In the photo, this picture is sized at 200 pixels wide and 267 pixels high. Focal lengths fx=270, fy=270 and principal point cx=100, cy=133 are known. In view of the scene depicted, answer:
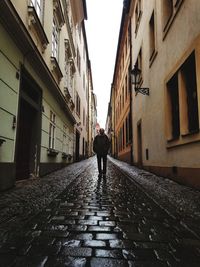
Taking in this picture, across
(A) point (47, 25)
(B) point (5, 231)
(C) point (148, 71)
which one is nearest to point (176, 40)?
(C) point (148, 71)

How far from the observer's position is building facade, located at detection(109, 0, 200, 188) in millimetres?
6078

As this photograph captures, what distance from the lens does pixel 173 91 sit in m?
8.16

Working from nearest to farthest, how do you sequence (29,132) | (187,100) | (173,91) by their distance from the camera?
(187,100) < (173,91) < (29,132)

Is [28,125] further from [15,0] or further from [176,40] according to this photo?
[176,40]

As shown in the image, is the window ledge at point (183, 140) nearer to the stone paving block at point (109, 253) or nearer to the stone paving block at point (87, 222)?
the stone paving block at point (87, 222)

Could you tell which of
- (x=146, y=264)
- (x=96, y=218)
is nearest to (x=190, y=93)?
(x=96, y=218)

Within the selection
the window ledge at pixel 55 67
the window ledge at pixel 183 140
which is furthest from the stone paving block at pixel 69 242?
the window ledge at pixel 55 67

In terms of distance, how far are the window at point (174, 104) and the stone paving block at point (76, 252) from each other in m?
5.87

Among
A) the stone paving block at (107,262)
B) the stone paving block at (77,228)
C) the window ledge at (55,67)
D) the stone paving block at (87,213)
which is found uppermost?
the window ledge at (55,67)

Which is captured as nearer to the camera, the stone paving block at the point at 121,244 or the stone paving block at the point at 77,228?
the stone paving block at the point at 121,244

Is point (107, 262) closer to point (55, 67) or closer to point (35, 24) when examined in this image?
point (35, 24)

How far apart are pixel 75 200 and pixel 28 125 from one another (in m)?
4.42

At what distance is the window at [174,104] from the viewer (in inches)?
306

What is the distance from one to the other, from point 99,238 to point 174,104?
20.1ft
